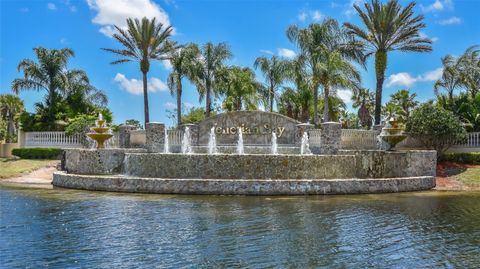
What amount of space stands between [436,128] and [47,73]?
2563 cm

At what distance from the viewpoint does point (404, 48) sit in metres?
29.9

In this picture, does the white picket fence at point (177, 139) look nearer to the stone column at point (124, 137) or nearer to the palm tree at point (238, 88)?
the stone column at point (124, 137)

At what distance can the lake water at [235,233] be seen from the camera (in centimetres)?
731

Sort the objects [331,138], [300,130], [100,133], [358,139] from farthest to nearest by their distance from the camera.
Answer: [300,130]
[358,139]
[331,138]
[100,133]

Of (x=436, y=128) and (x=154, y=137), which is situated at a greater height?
(x=436, y=128)

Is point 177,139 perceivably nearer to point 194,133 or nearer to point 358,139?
point 194,133

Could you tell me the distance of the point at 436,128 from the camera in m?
24.6

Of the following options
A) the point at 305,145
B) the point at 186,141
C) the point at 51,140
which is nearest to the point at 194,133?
the point at 186,141

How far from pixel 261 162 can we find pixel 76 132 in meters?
16.2

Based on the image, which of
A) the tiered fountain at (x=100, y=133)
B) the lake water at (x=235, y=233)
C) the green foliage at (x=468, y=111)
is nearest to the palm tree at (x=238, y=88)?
the green foliage at (x=468, y=111)

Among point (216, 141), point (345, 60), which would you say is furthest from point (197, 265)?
point (345, 60)

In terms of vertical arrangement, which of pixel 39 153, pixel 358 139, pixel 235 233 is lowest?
pixel 235 233

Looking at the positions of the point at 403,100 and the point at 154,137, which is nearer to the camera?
the point at 154,137

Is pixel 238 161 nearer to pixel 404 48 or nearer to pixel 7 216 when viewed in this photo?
pixel 7 216
